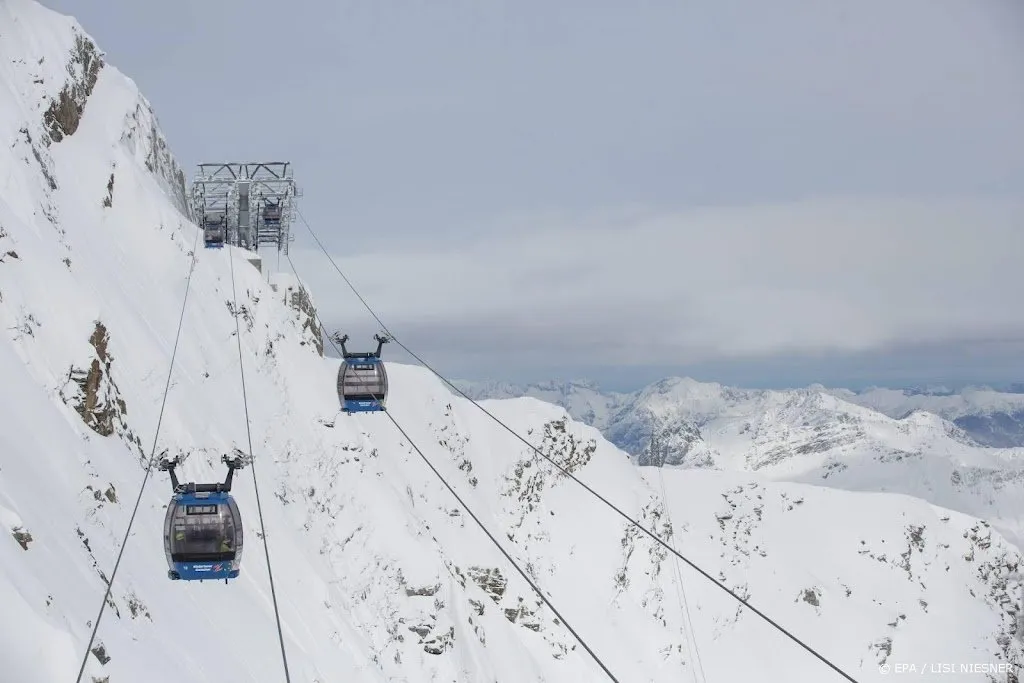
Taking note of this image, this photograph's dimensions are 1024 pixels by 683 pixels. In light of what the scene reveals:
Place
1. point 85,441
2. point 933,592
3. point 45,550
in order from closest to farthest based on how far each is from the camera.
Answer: point 45,550 → point 85,441 → point 933,592

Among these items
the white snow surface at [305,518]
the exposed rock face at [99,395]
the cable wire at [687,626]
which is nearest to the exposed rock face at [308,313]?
the white snow surface at [305,518]

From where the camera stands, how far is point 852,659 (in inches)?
3666

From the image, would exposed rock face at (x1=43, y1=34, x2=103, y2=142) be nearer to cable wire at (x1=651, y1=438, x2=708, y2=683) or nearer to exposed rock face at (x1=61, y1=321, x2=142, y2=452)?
exposed rock face at (x1=61, y1=321, x2=142, y2=452)

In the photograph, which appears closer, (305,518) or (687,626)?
(305,518)

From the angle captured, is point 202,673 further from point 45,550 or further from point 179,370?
point 179,370

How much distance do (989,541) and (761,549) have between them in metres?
33.6

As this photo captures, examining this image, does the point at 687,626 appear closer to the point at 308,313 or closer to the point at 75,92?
the point at 308,313

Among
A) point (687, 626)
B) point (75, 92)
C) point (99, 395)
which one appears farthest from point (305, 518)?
point (687, 626)

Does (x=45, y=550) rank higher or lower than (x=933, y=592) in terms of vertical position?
higher

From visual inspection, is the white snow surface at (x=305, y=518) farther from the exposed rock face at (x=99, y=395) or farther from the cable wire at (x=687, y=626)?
the cable wire at (x=687, y=626)

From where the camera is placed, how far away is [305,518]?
45.7 metres

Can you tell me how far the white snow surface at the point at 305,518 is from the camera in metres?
24.4

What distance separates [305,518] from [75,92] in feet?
79.2

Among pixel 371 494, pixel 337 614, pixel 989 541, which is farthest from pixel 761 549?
pixel 337 614
